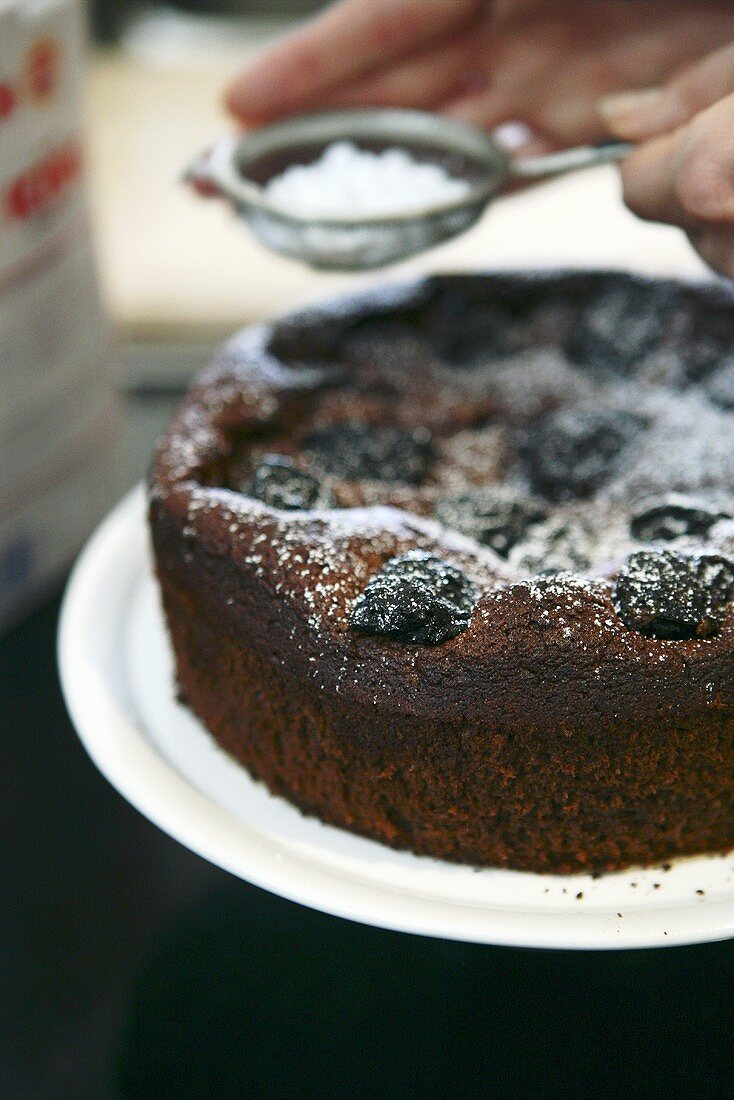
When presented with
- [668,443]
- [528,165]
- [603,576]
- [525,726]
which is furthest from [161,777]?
[528,165]

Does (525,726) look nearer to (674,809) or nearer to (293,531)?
(674,809)

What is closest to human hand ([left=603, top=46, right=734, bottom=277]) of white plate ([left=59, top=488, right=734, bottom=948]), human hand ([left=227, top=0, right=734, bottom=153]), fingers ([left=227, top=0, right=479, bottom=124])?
human hand ([left=227, top=0, right=734, bottom=153])

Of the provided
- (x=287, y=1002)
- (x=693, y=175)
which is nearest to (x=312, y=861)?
(x=287, y=1002)

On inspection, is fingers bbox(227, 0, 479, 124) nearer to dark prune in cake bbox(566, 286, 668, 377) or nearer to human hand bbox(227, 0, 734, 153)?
human hand bbox(227, 0, 734, 153)

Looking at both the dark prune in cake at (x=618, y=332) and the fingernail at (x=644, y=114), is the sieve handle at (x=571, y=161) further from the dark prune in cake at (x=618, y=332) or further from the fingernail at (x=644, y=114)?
the dark prune in cake at (x=618, y=332)

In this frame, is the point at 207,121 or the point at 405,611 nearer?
the point at 405,611

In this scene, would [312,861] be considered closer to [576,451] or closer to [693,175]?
[576,451]

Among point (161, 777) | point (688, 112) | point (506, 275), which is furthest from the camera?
point (506, 275)
